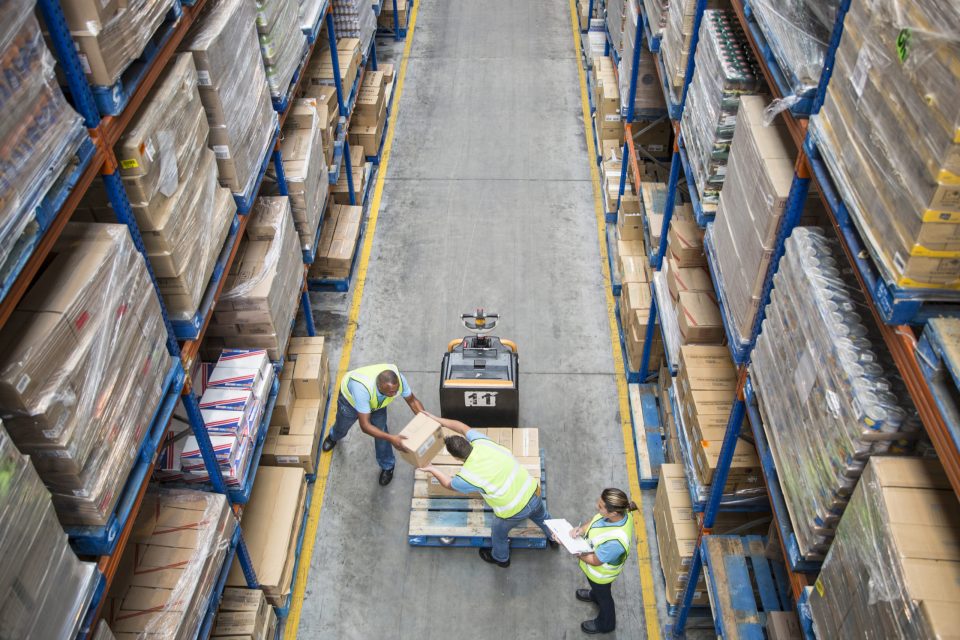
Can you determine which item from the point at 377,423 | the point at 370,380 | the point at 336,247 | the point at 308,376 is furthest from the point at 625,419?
the point at 336,247

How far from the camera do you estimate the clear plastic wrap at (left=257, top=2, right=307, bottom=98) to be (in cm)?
743

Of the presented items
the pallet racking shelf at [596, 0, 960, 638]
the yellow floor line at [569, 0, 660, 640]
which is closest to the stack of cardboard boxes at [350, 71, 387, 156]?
the yellow floor line at [569, 0, 660, 640]

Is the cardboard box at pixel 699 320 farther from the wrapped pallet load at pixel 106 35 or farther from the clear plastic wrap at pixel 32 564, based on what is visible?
the clear plastic wrap at pixel 32 564

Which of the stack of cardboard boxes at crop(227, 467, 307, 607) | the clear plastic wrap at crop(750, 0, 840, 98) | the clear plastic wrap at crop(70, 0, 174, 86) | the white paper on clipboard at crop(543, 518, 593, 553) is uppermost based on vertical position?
the clear plastic wrap at crop(70, 0, 174, 86)

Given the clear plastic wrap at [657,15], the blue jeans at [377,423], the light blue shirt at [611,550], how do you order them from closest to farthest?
the light blue shirt at [611,550] → the blue jeans at [377,423] → the clear plastic wrap at [657,15]

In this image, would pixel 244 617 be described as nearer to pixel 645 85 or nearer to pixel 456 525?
pixel 456 525

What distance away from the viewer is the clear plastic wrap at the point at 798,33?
15.5ft

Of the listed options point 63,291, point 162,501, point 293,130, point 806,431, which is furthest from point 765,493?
point 293,130

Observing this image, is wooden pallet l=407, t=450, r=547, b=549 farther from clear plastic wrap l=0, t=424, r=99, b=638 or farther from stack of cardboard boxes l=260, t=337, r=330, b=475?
clear plastic wrap l=0, t=424, r=99, b=638

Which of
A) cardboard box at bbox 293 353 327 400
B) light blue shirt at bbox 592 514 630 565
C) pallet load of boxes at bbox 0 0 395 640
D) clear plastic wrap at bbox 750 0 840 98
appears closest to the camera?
pallet load of boxes at bbox 0 0 395 640

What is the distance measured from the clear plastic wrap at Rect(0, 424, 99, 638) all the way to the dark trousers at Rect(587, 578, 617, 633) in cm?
389

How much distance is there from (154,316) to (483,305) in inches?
217

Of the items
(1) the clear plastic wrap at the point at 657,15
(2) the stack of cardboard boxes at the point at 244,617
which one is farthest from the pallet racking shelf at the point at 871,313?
(2) the stack of cardboard boxes at the point at 244,617

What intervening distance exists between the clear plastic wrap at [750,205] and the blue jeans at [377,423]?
11.7 feet
